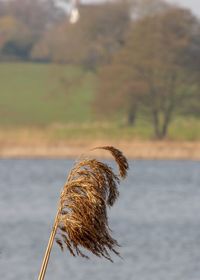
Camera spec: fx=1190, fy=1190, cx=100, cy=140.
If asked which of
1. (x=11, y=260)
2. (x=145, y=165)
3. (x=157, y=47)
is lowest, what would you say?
(x=11, y=260)

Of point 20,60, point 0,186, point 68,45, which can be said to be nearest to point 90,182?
point 0,186

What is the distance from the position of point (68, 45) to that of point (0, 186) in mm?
23069

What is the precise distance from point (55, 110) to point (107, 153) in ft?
54.9

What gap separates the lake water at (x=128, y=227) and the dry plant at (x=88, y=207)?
0.91 m

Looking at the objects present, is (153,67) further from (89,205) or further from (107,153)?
(89,205)

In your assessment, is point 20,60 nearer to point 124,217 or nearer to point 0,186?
point 0,186

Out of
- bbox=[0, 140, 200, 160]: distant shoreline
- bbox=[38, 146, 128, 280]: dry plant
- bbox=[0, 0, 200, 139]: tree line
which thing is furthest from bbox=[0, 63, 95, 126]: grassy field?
bbox=[38, 146, 128, 280]: dry plant

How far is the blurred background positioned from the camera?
71.1ft

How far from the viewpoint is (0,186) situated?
124 ft

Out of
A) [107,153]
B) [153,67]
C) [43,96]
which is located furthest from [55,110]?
Result: [107,153]

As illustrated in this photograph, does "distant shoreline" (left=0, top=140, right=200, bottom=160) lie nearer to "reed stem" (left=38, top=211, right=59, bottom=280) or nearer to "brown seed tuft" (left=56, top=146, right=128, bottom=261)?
"brown seed tuft" (left=56, top=146, right=128, bottom=261)

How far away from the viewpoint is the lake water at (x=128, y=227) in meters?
17.3

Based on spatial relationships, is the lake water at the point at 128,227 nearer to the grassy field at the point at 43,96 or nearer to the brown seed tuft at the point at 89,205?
the brown seed tuft at the point at 89,205

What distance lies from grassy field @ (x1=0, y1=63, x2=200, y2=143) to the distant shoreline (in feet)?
4.13
